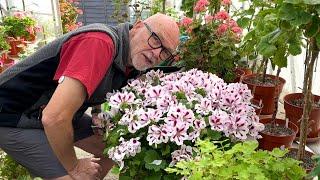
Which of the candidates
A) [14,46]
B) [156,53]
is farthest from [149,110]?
[14,46]

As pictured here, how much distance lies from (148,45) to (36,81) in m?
0.58

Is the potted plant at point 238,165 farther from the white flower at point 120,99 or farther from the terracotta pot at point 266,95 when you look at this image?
the terracotta pot at point 266,95

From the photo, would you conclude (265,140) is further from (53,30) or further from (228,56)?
(53,30)

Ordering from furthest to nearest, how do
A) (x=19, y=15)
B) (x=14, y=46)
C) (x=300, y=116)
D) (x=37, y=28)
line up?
1. (x=37, y=28)
2. (x=19, y=15)
3. (x=14, y=46)
4. (x=300, y=116)

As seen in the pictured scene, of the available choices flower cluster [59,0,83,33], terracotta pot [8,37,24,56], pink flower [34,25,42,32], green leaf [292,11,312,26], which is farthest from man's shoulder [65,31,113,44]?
flower cluster [59,0,83,33]

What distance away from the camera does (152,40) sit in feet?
5.80

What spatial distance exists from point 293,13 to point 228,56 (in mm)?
1188

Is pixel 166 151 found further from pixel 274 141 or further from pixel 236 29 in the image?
pixel 236 29

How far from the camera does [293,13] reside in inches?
47.9

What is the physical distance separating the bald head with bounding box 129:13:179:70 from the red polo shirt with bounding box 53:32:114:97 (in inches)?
7.1

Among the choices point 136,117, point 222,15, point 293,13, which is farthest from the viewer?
point 222,15

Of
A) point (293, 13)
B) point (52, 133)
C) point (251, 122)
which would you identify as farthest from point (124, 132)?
point (293, 13)

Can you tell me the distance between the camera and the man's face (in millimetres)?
1765

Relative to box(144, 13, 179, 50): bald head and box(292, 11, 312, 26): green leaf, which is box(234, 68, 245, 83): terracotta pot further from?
box(292, 11, 312, 26): green leaf
